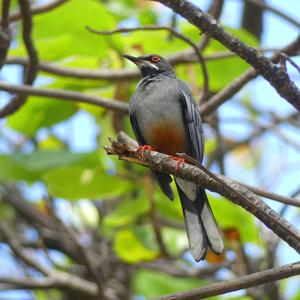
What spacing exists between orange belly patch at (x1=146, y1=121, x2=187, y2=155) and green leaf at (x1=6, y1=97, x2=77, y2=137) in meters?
1.27

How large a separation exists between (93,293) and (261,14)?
3386mm

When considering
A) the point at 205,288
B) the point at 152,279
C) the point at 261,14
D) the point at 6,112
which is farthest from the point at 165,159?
the point at 261,14

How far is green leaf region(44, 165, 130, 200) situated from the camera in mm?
5656

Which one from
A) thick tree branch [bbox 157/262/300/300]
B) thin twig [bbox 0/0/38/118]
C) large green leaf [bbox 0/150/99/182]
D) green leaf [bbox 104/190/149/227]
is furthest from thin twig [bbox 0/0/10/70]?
thick tree branch [bbox 157/262/300/300]

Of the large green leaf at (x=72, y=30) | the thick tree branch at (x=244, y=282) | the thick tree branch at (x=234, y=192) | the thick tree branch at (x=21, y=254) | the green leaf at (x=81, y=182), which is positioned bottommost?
the thick tree branch at (x=244, y=282)

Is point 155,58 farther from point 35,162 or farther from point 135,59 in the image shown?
point 35,162

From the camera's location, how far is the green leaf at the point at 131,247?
6.09m

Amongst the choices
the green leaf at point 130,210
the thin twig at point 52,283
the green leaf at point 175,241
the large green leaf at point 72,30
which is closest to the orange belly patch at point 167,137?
the green leaf at point 130,210

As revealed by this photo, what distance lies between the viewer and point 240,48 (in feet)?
13.1

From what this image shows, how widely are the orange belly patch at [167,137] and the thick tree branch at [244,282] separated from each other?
2041 millimetres

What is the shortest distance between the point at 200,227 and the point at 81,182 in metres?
1.70

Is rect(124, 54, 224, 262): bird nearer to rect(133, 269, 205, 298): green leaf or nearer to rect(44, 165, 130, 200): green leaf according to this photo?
rect(44, 165, 130, 200): green leaf

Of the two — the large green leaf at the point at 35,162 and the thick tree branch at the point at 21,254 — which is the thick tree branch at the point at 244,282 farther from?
the thick tree branch at the point at 21,254

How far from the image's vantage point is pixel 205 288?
3.11 m
